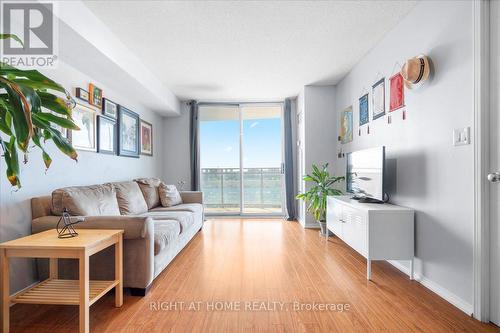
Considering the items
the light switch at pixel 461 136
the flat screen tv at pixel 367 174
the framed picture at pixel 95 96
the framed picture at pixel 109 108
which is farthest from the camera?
the framed picture at pixel 109 108

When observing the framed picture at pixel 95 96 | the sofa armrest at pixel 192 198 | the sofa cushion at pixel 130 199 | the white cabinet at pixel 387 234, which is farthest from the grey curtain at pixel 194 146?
the white cabinet at pixel 387 234

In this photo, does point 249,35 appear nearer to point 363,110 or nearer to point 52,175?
point 363,110

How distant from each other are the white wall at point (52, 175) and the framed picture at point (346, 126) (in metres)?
3.32

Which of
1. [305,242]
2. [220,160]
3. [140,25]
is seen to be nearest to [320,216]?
[305,242]

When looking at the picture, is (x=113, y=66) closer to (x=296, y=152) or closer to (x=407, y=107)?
(x=407, y=107)

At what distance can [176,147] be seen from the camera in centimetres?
541

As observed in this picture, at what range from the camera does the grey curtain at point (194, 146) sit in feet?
17.1

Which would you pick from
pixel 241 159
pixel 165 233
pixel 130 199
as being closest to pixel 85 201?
pixel 165 233

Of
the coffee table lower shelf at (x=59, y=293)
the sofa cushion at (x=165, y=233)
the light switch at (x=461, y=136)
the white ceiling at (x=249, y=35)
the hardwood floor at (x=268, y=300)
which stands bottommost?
the hardwood floor at (x=268, y=300)

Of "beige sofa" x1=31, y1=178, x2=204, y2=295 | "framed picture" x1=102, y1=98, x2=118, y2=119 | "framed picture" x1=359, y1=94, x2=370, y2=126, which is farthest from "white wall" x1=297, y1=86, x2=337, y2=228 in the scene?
"framed picture" x1=102, y1=98, x2=118, y2=119

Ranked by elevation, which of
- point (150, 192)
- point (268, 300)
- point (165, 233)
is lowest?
point (268, 300)

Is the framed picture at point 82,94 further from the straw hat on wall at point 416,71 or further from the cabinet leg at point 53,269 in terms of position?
the straw hat on wall at point 416,71

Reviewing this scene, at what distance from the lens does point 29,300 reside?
1564mm

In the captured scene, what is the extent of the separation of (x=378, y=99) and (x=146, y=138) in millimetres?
3782
